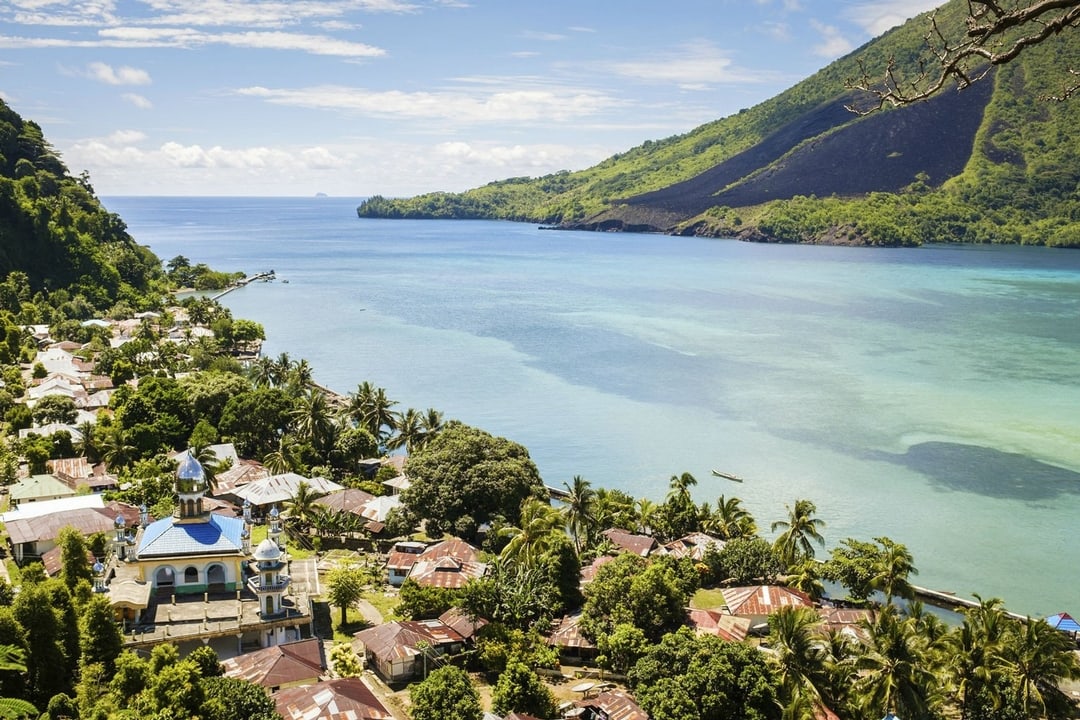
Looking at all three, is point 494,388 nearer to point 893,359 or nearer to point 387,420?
point 387,420

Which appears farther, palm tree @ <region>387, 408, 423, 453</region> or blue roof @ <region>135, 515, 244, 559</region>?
palm tree @ <region>387, 408, 423, 453</region>

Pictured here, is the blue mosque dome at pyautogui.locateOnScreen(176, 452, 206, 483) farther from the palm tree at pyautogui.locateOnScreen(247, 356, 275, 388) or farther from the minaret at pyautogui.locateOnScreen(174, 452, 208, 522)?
the palm tree at pyautogui.locateOnScreen(247, 356, 275, 388)

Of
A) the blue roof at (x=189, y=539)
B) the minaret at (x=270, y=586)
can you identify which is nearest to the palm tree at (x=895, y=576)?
the minaret at (x=270, y=586)

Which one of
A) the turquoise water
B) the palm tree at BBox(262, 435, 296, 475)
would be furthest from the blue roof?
the turquoise water

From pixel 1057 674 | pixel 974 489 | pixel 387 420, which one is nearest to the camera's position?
pixel 1057 674

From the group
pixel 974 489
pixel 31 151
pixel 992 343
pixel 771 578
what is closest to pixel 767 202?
pixel 992 343

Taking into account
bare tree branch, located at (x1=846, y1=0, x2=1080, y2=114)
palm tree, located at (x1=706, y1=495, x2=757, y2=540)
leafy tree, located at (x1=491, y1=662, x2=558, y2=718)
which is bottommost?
palm tree, located at (x1=706, y1=495, x2=757, y2=540)
